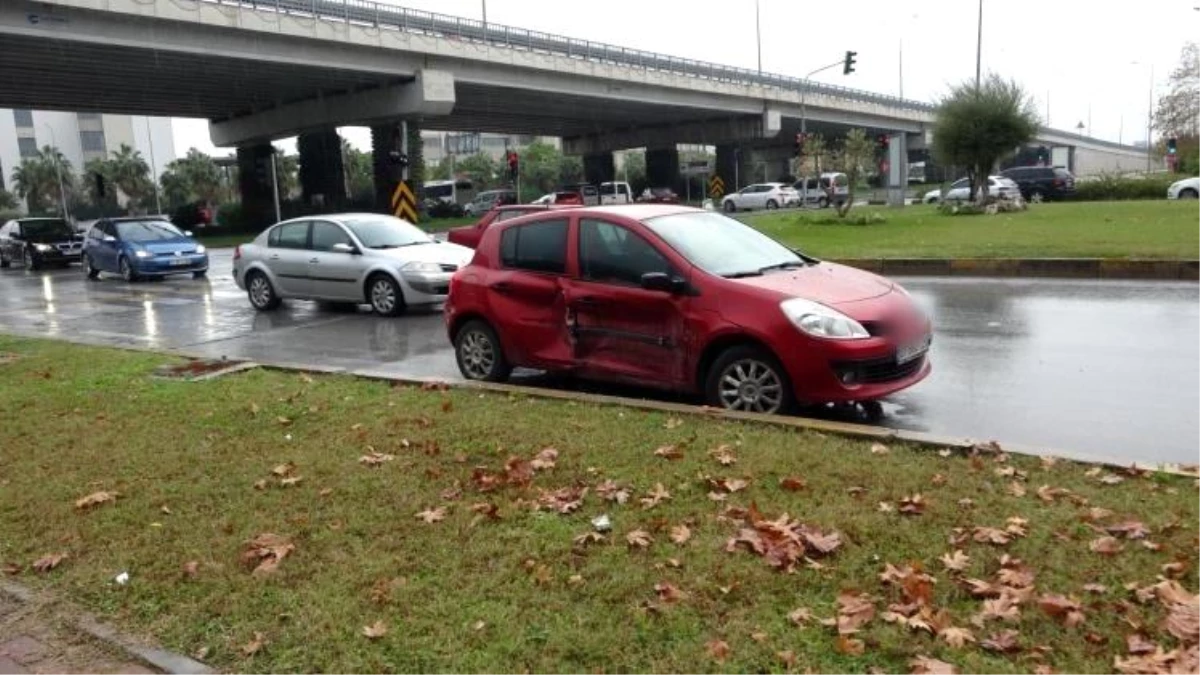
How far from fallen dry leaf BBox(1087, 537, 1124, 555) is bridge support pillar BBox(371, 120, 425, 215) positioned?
4346 cm

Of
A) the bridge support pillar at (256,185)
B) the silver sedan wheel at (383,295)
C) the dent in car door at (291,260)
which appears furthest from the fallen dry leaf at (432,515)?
the bridge support pillar at (256,185)

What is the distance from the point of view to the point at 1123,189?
4103cm

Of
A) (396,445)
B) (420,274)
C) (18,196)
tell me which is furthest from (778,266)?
(18,196)

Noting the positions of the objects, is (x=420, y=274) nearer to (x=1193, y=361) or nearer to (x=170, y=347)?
(x=170, y=347)

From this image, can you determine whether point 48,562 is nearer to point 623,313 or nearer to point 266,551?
point 266,551

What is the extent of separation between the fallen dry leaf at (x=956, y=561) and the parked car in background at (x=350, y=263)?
37.0 feet

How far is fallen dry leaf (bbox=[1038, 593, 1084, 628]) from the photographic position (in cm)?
355

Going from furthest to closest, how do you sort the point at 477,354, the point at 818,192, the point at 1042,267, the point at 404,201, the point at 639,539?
1. the point at 818,192
2. the point at 404,201
3. the point at 1042,267
4. the point at 477,354
5. the point at 639,539

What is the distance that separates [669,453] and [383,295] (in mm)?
9835

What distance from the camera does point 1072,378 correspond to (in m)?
8.02

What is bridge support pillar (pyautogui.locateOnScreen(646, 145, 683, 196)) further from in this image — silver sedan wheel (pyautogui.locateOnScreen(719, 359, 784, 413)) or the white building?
silver sedan wheel (pyautogui.locateOnScreen(719, 359, 784, 413))

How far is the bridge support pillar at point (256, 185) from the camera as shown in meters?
55.1

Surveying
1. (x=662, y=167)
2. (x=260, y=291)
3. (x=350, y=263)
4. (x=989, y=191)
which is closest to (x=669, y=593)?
(x=350, y=263)

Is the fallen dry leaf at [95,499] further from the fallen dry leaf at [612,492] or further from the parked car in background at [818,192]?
the parked car in background at [818,192]
